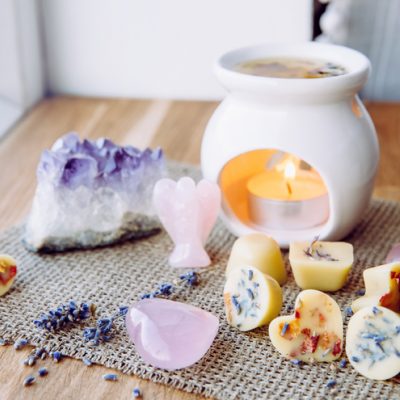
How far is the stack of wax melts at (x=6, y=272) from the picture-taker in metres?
0.70

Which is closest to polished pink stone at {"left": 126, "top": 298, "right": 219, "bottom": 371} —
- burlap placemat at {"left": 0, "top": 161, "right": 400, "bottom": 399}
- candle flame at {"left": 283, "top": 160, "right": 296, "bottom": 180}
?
burlap placemat at {"left": 0, "top": 161, "right": 400, "bottom": 399}

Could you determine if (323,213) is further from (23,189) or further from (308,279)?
(23,189)

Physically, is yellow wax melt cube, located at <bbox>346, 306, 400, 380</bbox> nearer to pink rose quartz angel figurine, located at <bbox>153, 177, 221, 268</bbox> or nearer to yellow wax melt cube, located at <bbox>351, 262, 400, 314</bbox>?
yellow wax melt cube, located at <bbox>351, 262, 400, 314</bbox>

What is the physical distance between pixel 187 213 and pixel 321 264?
0.15 meters

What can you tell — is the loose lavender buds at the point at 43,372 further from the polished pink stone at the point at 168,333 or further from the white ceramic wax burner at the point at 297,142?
the white ceramic wax burner at the point at 297,142

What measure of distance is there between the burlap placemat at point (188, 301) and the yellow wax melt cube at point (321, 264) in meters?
0.02

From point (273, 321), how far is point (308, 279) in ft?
0.33

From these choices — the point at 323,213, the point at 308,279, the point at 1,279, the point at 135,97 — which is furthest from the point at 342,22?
the point at 1,279

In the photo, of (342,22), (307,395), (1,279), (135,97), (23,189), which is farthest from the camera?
(135,97)

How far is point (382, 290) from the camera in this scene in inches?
26.0

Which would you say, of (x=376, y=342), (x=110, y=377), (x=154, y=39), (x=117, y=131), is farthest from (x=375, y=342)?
(x=154, y=39)

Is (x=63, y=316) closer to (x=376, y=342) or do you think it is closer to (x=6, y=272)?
(x=6, y=272)

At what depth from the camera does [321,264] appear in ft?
2.28

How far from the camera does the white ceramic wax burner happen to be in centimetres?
74
